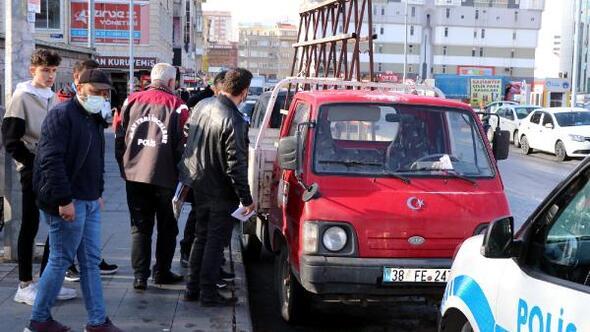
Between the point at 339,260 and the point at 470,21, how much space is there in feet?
374

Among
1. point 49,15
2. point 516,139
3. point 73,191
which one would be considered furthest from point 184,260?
point 49,15

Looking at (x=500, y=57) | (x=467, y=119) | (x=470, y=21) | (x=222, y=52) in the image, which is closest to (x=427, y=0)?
(x=470, y=21)

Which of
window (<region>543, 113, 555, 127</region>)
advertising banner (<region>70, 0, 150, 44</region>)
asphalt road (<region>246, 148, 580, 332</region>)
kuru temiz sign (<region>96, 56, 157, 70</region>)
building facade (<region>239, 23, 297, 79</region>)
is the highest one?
building facade (<region>239, 23, 297, 79</region>)

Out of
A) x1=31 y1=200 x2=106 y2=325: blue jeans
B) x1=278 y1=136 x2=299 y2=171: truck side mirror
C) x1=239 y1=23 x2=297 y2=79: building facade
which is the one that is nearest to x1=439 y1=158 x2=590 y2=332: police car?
x1=278 y1=136 x2=299 y2=171: truck side mirror

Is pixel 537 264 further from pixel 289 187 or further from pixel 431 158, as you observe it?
pixel 289 187

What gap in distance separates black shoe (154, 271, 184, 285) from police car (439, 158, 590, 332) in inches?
131

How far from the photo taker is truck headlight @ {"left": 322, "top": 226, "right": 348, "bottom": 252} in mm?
4969

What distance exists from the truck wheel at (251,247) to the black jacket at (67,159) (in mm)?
3392

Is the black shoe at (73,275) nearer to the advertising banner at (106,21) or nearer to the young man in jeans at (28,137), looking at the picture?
the young man in jeans at (28,137)

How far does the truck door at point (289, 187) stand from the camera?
5.35m

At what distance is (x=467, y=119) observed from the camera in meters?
5.92

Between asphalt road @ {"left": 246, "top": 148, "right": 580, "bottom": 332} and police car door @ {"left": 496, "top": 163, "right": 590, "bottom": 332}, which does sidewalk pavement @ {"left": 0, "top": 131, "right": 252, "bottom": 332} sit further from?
police car door @ {"left": 496, "top": 163, "right": 590, "bottom": 332}

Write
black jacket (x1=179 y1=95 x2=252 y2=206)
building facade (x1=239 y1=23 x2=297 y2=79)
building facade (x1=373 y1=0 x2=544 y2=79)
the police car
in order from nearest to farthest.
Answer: the police car → black jacket (x1=179 y1=95 x2=252 y2=206) → building facade (x1=373 y1=0 x2=544 y2=79) → building facade (x1=239 y1=23 x2=297 y2=79)

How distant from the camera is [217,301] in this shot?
561 centimetres
